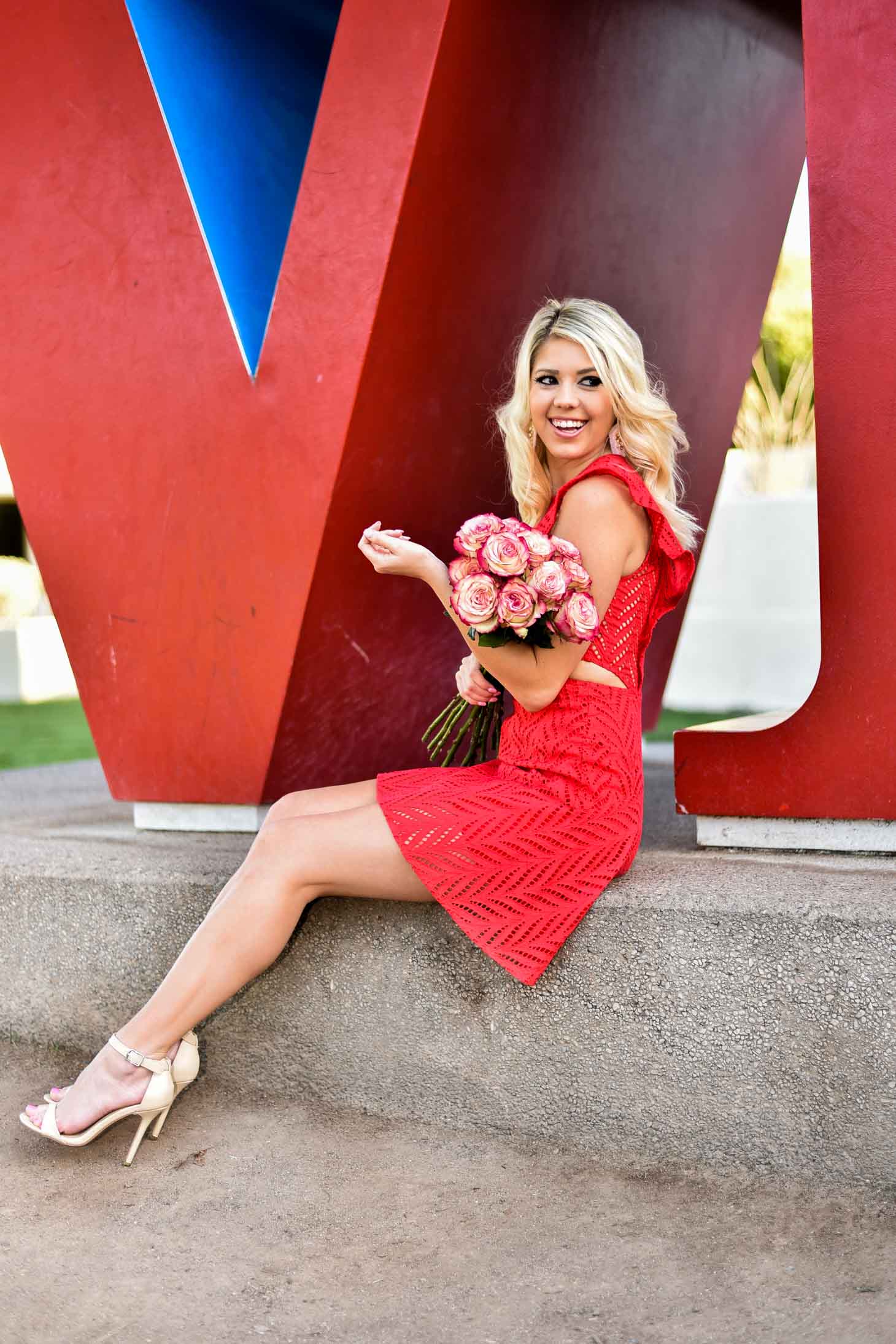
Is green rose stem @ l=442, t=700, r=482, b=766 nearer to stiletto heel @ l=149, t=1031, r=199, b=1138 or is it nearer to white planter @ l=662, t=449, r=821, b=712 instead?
stiletto heel @ l=149, t=1031, r=199, b=1138

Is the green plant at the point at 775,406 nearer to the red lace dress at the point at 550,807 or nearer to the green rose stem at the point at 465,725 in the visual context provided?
the green rose stem at the point at 465,725

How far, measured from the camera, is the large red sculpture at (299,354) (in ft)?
11.6

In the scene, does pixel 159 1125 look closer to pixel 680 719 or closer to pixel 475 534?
pixel 475 534

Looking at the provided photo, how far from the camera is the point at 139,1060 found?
2824mm

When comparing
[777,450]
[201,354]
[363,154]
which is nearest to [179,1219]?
[201,354]

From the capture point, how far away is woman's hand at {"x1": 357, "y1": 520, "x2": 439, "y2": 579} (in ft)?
9.42

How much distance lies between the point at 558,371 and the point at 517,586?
0.70 meters

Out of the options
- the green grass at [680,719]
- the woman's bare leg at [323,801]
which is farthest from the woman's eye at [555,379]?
the green grass at [680,719]

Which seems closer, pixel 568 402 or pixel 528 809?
pixel 528 809

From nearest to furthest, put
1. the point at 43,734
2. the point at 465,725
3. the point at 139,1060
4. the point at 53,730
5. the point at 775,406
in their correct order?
the point at 139,1060, the point at 465,725, the point at 43,734, the point at 53,730, the point at 775,406

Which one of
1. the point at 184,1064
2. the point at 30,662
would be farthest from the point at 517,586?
the point at 30,662

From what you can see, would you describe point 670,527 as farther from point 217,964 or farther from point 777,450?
point 777,450

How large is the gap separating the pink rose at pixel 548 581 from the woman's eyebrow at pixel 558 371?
61 cm

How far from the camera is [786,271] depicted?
15.4 metres
